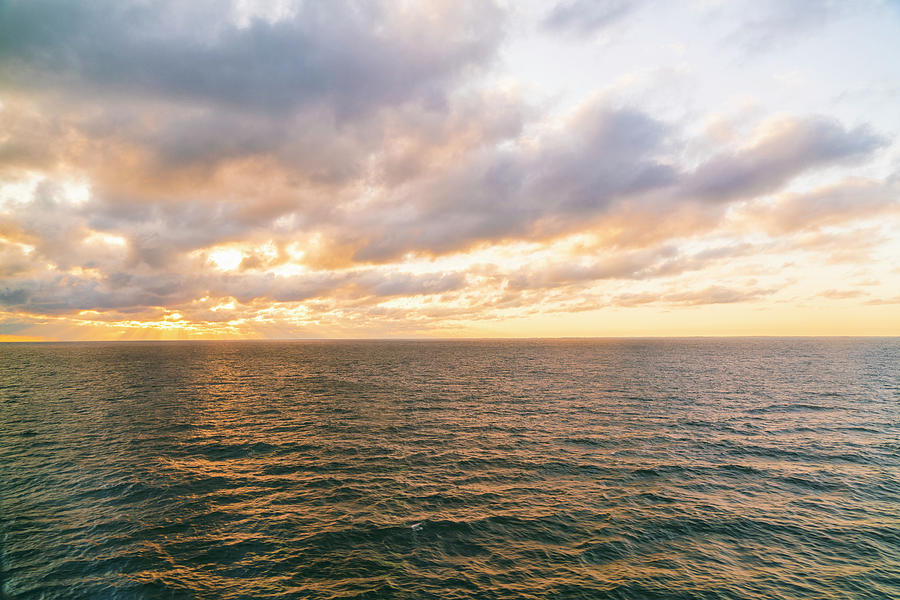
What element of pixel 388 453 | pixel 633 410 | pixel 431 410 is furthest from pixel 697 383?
pixel 388 453

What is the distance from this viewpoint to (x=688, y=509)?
99.7 feet

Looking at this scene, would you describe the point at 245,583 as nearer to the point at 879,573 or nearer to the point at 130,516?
the point at 130,516

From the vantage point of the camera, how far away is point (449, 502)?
31500 mm

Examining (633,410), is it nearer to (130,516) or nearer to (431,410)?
(431,410)

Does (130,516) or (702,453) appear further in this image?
(702,453)

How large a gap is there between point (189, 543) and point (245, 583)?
6947 mm

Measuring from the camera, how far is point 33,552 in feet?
81.3

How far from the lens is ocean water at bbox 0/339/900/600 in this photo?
22.6 meters

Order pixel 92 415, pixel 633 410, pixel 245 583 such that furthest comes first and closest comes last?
pixel 633 410 → pixel 92 415 → pixel 245 583

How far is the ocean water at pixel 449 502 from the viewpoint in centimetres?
2258

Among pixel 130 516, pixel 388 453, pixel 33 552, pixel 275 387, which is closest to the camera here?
pixel 33 552

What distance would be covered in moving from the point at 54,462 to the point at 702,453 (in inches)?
2695

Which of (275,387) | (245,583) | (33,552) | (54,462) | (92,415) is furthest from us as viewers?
(275,387)

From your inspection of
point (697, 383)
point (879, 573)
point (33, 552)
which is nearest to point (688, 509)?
Result: point (879, 573)
